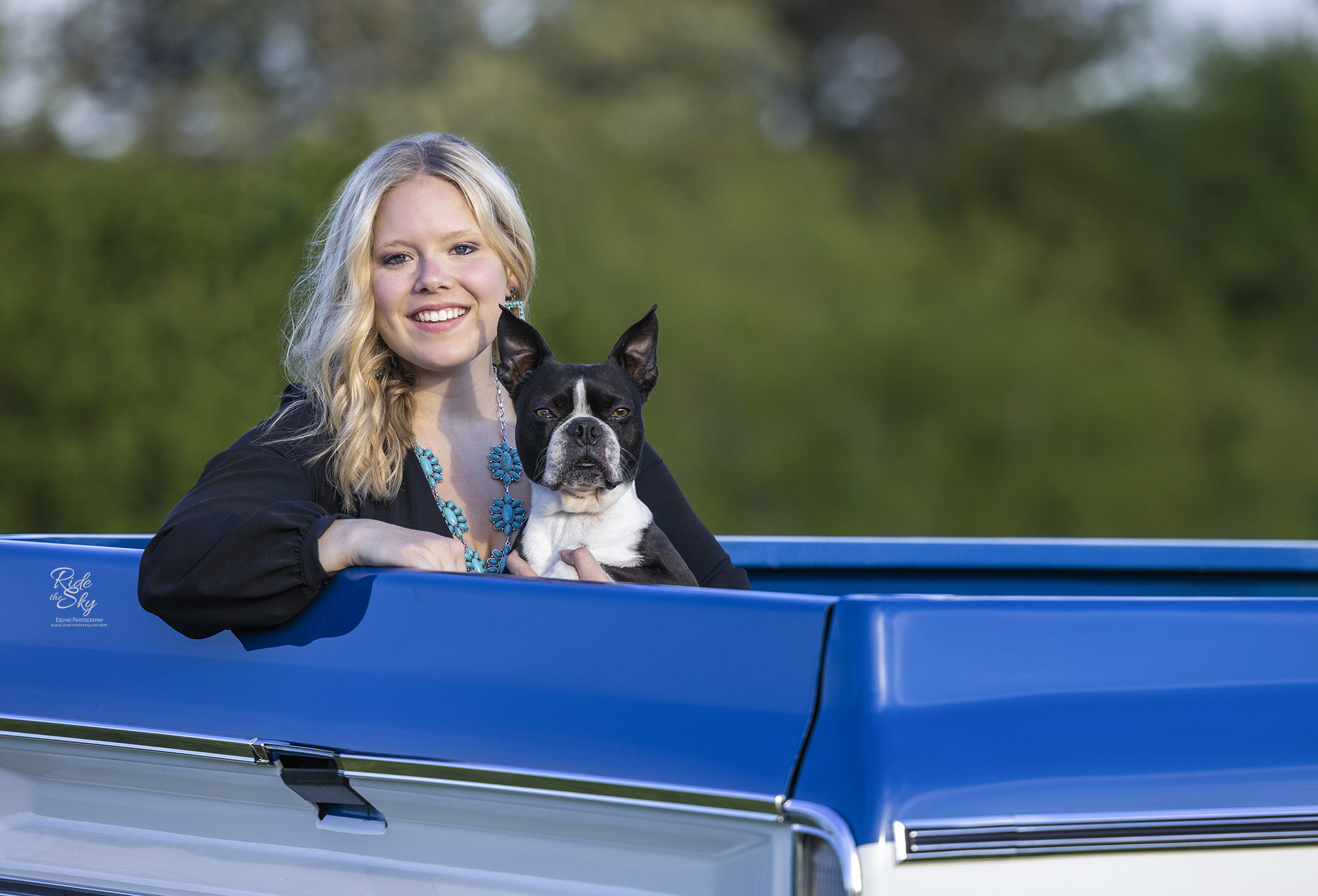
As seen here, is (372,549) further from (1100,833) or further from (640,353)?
(640,353)

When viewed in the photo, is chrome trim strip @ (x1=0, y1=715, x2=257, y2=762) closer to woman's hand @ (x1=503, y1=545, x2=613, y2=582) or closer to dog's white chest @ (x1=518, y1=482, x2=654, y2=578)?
woman's hand @ (x1=503, y1=545, x2=613, y2=582)

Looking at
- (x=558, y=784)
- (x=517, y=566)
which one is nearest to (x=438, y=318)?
(x=517, y=566)

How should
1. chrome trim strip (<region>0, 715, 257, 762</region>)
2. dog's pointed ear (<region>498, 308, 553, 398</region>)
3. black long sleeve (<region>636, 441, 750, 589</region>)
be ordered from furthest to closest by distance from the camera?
black long sleeve (<region>636, 441, 750, 589</region>), dog's pointed ear (<region>498, 308, 553, 398</region>), chrome trim strip (<region>0, 715, 257, 762</region>)

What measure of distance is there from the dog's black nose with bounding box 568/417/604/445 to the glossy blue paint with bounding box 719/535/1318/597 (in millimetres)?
944

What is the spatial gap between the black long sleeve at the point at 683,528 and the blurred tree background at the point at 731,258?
458cm

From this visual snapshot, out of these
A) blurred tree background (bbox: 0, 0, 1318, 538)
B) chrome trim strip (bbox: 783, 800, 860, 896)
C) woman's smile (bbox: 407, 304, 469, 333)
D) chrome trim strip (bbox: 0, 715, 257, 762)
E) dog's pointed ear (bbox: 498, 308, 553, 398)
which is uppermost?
blurred tree background (bbox: 0, 0, 1318, 538)

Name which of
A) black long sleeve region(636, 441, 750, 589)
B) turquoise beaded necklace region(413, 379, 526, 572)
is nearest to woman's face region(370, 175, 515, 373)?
turquoise beaded necklace region(413, 379, 526, 572)

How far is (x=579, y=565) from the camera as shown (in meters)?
2.54

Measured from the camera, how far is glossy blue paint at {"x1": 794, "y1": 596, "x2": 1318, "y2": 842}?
4.55 feet

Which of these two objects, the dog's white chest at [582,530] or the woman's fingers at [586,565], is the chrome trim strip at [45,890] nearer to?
the woman's fingers at [586,565]

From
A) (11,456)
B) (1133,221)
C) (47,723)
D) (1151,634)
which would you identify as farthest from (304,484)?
(1133,221)

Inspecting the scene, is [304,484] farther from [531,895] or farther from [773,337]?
[773,337]

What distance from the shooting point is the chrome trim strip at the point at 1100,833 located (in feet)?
4.48

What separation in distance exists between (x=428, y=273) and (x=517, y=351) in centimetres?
27
